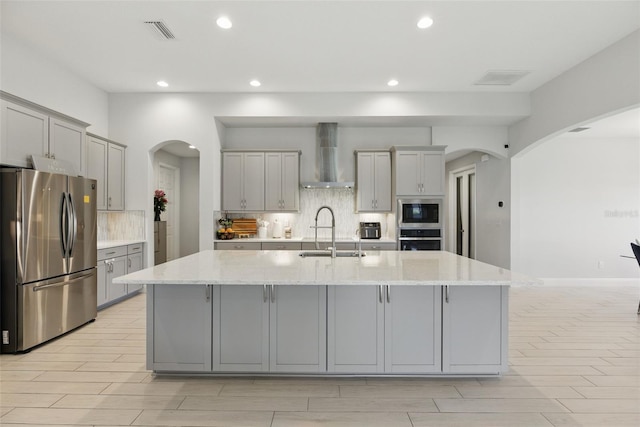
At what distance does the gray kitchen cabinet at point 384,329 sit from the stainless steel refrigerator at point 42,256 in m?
2.79

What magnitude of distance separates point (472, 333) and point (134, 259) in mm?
4623

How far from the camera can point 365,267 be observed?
9.24ft

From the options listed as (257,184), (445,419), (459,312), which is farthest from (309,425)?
(257,184)

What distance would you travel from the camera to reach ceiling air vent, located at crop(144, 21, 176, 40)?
364 centimetres

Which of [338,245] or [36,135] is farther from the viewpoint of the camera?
[338,245]

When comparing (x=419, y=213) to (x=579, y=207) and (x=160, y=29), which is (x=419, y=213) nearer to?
(x=579, y=207)

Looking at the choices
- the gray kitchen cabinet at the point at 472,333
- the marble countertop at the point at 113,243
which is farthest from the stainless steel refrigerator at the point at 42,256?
the gray kitchen cabinet at the point at 472,333

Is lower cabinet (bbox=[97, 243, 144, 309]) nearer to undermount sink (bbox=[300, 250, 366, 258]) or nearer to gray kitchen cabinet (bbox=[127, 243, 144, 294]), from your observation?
gray kitchen cabinet (bbox=[127, 243, 144, 294])

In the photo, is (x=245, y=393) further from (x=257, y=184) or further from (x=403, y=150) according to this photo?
(x=403, y=150)

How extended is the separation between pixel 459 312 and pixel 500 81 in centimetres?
379

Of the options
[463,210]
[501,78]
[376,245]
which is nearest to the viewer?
[501,78]

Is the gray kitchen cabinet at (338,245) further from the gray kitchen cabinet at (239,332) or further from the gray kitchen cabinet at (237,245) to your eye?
the gray kitchen cabinet at (239,332)

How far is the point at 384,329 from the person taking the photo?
2797 millimetres

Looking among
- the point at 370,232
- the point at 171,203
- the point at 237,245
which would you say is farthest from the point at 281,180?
the point at 171,203
